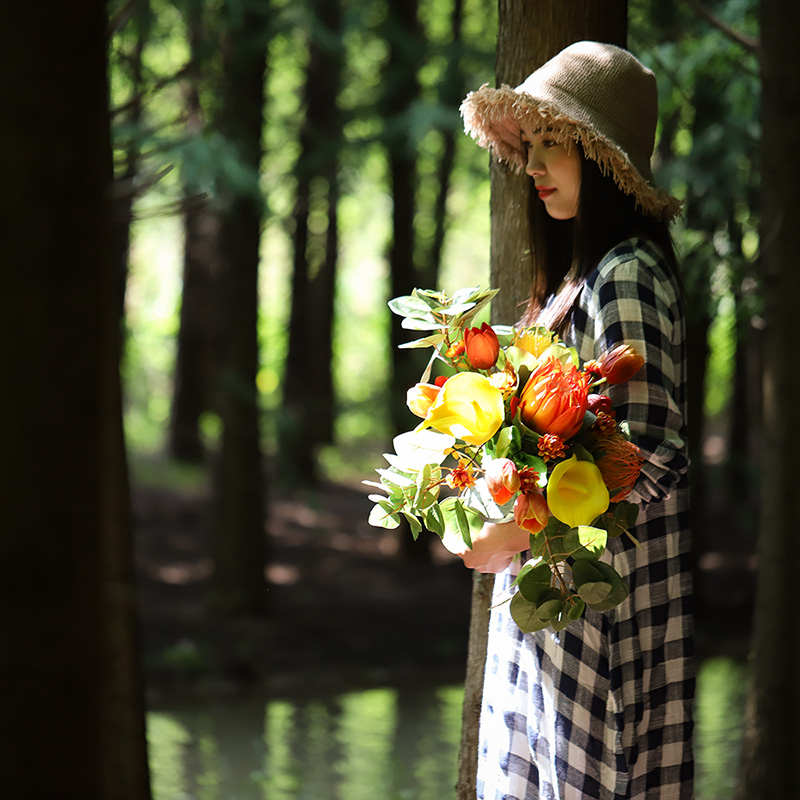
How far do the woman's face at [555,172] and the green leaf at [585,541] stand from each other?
81 cm

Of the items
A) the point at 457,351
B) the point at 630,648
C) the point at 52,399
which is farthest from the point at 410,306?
the point at 52,399

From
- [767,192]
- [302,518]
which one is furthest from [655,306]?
[302,518]

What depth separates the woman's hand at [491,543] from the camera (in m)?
2.16

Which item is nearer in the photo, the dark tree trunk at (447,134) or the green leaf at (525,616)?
the green leaf at (525,616)

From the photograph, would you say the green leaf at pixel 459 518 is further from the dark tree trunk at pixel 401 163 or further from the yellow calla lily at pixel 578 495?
the dark tree trunk at pixel 401 163

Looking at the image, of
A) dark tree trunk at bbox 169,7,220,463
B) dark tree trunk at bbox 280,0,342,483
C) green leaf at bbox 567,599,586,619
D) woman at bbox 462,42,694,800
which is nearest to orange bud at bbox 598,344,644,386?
woman at bbox 462,42,694,800

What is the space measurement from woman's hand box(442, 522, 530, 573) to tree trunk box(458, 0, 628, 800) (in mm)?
680

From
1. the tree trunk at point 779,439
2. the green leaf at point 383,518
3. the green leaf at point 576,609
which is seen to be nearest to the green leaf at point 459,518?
the green leaf at point 383,518

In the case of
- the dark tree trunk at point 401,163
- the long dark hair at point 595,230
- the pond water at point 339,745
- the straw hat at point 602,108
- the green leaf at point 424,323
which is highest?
the dark tree trunk at point 401,163

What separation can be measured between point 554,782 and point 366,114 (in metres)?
9.51

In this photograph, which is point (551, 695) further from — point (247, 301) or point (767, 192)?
point (247, 301)

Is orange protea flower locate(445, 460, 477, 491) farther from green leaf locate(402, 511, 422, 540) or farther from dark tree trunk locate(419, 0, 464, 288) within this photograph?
dark tree trunk locate(419, 0, 464, 288)

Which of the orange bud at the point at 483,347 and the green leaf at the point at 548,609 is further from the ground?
the orange bud at the point at 483,347

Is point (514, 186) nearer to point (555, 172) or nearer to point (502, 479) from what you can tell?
point (555, 172)
